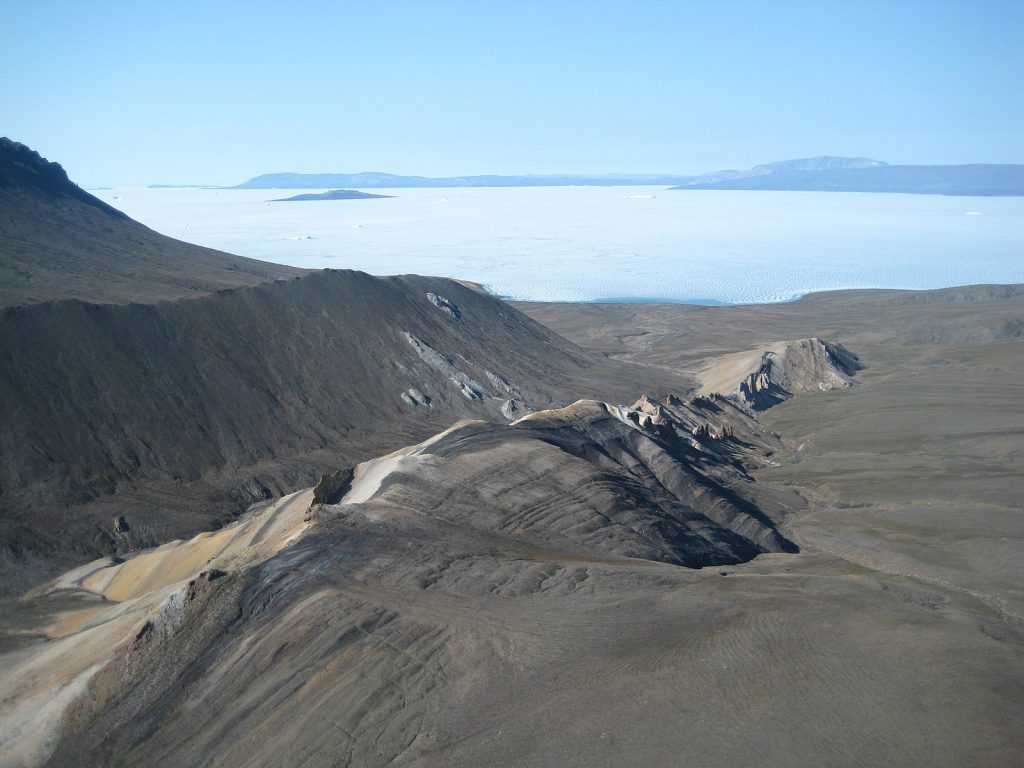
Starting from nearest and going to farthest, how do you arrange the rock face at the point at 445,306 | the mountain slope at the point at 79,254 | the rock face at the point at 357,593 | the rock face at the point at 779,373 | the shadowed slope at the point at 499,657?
the shadowed slope at the point at 499,657, the rock face at the point at 357,593, the mountain slope at the point at 79,254, the rock face at the point at 779,373, the rock face at the point at 445,306

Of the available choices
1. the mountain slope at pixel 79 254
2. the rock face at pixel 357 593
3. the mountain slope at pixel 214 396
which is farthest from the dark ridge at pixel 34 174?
the rock face at pixel 357 593

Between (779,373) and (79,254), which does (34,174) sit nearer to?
(79,254)

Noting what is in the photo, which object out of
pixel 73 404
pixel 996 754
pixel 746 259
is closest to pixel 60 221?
pixel 73 404

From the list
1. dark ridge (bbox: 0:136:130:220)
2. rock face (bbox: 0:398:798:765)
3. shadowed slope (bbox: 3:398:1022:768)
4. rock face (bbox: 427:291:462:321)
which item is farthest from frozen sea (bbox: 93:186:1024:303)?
shadowed slope (bbox: 3:398:1022:768)

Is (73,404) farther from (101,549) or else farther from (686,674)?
(686,674)

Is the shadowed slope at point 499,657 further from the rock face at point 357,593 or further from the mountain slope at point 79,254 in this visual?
the mountain slope at point 79,254

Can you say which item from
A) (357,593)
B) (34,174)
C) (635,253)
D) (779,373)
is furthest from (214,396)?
(635,253)
